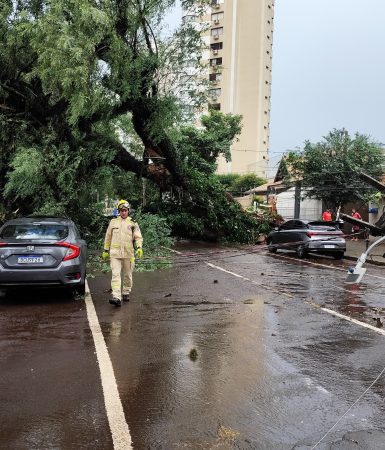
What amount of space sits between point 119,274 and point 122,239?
2.10ft

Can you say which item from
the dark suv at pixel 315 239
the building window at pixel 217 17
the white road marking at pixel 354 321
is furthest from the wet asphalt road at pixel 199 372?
the building window at pixel 217 17

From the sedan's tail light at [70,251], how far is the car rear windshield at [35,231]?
0.25 meters

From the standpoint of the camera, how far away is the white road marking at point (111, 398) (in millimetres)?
3750

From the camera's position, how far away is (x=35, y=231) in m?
9.62

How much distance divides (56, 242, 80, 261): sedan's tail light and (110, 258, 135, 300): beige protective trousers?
0.65m

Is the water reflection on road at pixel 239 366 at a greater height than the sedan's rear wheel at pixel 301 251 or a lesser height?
lesser

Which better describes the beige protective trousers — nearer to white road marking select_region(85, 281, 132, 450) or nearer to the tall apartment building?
white road marking select_region(85, 281, 132, 450)

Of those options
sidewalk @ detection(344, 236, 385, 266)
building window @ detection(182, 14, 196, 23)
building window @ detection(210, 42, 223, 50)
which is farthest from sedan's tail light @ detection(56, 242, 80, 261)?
building window @ detection(210, 42, 223, 50)

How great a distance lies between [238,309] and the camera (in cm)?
899

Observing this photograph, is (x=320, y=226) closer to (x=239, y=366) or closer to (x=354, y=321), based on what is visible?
(x=354, y=321)

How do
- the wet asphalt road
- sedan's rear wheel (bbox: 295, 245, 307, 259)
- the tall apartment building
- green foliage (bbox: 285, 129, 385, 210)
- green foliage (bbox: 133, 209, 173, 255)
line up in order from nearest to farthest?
the wet asphalt road < green foliage (bbox: 133, 209, 173, 255) < sedan's rear wheel (bbox: 295, 245, 307, 259) < green foliage (bbox: 285, 129, 385, 210) < the tall apartment building

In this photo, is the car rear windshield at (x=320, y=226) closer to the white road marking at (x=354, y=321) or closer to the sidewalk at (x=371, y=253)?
the sidewalk at (x=371, y=253)

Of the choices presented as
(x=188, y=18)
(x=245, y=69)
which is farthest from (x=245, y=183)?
(x=188, y=18)

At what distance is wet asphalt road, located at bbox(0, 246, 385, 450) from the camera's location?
387 cm
